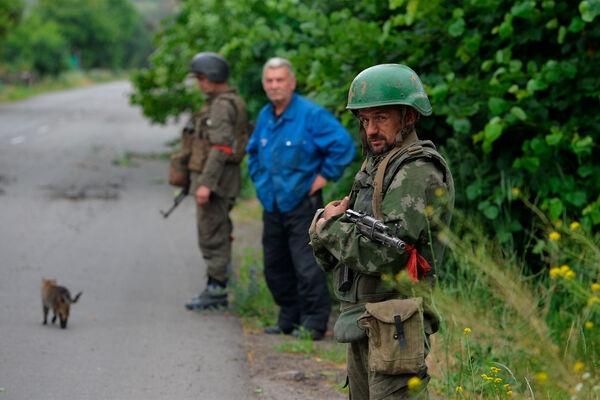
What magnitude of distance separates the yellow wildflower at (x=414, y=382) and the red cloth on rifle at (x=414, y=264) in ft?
1.27

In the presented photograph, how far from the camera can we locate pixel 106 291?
9703mm

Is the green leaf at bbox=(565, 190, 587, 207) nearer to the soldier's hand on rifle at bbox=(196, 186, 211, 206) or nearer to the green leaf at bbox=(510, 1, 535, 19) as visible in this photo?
the green leaf at bbox=(510, 1, 535, 19)

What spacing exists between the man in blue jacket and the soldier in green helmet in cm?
314

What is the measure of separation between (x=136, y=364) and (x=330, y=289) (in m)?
2.40

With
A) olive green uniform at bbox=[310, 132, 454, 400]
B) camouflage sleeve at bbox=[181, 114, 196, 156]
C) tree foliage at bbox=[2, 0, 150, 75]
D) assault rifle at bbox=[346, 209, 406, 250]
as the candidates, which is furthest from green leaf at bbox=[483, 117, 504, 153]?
tree foliage at bbox=[2, 0, 150, 75]

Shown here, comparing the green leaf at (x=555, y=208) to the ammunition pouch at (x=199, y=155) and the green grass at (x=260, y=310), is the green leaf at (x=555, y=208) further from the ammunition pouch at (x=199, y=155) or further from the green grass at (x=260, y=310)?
the ammunition pouch at (x=199, y=155)

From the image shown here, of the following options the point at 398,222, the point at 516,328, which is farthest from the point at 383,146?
the point at 516,328

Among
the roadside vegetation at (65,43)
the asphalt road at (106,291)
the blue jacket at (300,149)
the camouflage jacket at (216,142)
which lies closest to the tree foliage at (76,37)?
the roadside vegetation at (65,43)

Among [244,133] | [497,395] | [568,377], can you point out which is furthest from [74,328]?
[568,377]

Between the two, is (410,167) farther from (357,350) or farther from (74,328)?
(74,328)

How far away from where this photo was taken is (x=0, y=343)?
7535 mm

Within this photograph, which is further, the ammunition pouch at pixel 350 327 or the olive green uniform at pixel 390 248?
the ammunition pouch at pixel 350 327

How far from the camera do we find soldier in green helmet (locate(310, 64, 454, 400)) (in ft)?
13.9

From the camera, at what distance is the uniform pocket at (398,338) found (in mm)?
4219
